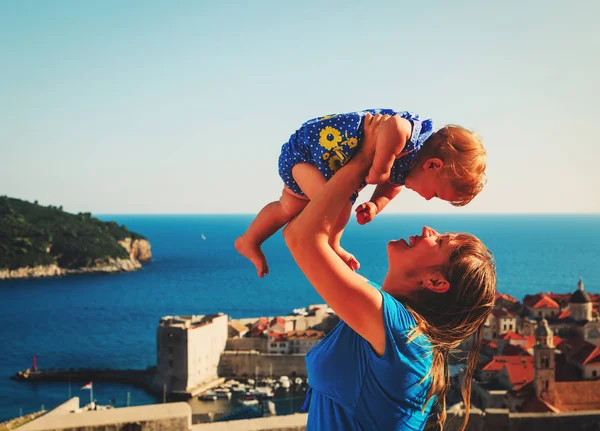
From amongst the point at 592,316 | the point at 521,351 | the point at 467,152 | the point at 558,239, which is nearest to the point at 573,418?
the point at 467,152

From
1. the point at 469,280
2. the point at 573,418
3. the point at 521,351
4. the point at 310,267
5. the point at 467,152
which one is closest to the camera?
the point at 310,267

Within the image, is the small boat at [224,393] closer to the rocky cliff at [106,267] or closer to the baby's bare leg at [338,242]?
the baby's bare leg at [338,242]

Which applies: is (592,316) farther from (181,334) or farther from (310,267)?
(310,267)

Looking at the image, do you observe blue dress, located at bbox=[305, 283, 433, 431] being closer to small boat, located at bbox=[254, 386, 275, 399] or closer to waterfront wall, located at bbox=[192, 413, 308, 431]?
waterfront wall, located at bbox=[192, 413, 308, 431]

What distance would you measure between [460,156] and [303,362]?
28864 millimetres

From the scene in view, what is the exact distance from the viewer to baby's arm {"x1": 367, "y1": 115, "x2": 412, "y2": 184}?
1.58 m

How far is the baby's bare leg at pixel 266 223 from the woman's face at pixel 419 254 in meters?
0.41

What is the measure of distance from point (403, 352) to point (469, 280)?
240 mm

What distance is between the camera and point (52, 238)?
236ft

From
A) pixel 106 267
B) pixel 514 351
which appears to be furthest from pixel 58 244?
pixel 514 351

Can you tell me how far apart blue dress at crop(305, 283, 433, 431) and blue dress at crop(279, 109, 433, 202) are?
16.8 inches

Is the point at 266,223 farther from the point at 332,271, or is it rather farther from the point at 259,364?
the point at 259,364

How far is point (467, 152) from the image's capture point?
1.70 metres

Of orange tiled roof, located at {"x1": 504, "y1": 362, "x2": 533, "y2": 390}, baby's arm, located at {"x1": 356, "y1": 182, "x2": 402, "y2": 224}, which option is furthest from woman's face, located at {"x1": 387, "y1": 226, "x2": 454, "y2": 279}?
orange tiled roof, located at {"x1": 504, "y1": 362, "x2": 533, "y2": 390}
